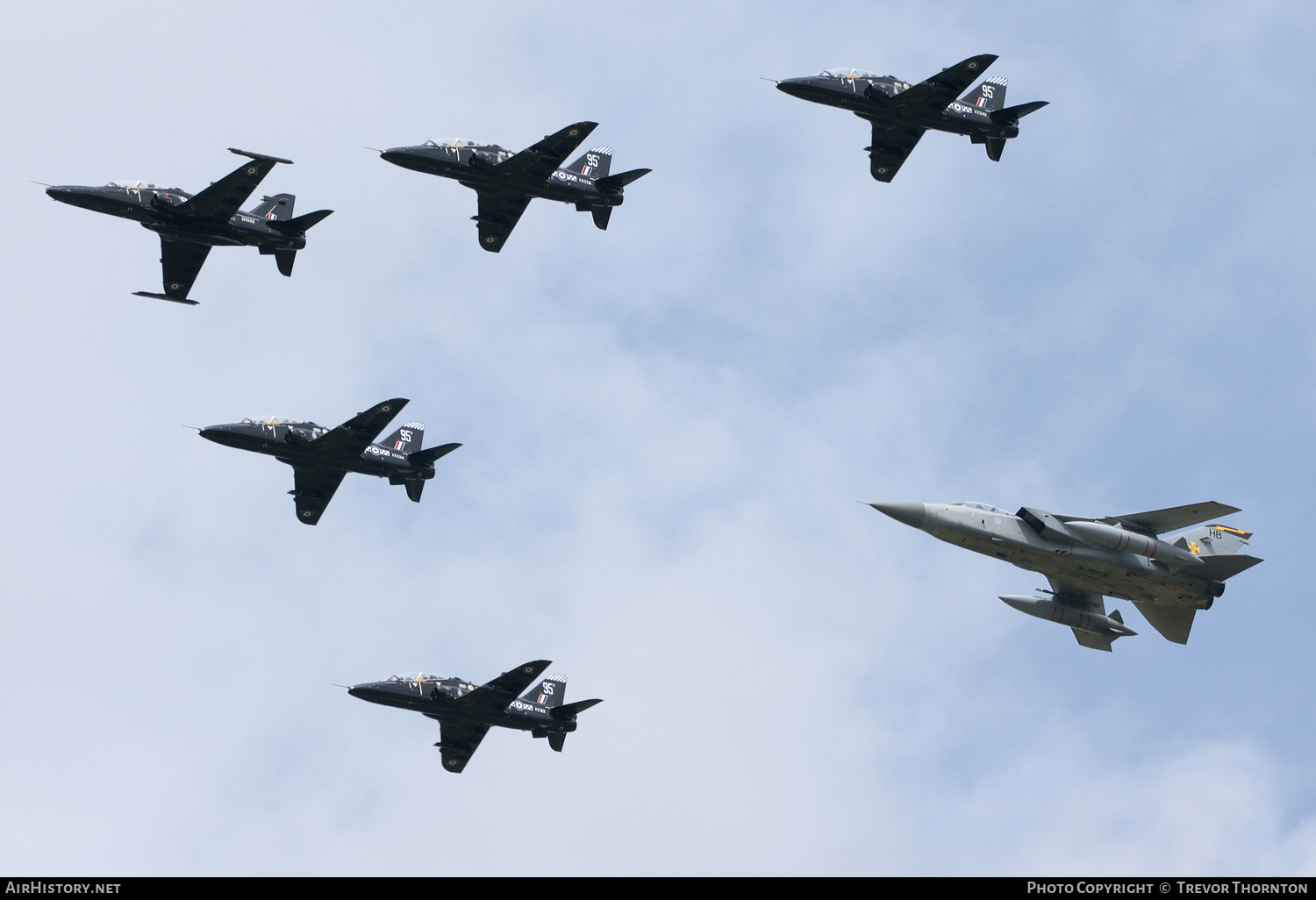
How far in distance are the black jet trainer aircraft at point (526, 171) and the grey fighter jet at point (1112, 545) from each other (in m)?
18.8

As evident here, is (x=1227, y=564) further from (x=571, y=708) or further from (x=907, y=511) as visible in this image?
(x=571, y=708)

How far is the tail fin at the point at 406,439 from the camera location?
66.1m

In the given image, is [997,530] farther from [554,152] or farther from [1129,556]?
[554,152]

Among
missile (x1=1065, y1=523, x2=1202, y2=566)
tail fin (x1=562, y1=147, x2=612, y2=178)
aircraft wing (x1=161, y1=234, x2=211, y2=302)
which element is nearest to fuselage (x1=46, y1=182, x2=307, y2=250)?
aircraft wing (x1=161, y1=234, x2=211, y2=302)

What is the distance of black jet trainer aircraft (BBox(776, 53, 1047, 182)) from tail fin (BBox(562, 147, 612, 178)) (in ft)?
34.7

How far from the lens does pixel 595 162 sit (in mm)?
69875

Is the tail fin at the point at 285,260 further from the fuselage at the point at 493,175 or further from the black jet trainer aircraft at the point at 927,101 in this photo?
the black jet trainer aircraft at the point at 927,101

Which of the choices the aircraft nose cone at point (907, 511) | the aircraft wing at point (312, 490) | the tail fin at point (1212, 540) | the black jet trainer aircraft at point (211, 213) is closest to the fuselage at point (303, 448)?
the aircraft wing at point (312, 490)

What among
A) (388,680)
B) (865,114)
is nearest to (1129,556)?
(865,114)

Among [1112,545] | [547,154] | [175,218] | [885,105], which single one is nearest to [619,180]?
[547,154]

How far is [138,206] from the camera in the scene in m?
62.4

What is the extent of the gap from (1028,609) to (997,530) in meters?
8.29

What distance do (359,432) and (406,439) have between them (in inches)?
109
